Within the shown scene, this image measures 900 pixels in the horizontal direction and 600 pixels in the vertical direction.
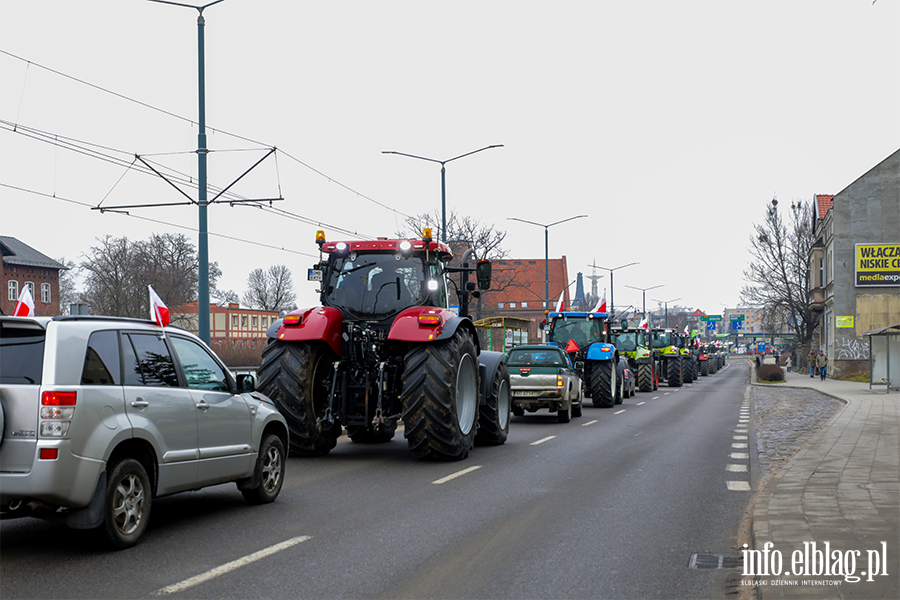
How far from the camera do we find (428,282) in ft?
41.5

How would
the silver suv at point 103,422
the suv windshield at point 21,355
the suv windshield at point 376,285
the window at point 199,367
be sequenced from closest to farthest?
the silver suv at point 103,422
the suv windshield at point 21,355
the window at point 199,367
the suv windshield at point 376,285

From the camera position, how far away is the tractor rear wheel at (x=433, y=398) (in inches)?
448

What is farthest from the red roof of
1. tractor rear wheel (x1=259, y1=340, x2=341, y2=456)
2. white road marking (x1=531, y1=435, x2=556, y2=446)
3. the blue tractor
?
tractor rear wheel (x1=259, y1=340, x2=341, y2=456)

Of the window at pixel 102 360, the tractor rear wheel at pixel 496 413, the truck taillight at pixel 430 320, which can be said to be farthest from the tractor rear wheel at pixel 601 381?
the window at pixel 102 360

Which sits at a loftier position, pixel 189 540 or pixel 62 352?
pixel 62 352

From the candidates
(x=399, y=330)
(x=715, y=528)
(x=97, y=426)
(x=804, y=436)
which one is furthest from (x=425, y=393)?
(x=804, y=436)

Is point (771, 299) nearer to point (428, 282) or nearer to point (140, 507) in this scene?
point (428, 282)

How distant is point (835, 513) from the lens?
7652 millimetres

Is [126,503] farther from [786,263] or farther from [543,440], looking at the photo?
[786,263]

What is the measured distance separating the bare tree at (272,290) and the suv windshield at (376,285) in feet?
278

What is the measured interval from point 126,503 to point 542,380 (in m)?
14.0

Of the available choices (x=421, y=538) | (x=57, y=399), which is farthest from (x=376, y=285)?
(x=57, y=399)

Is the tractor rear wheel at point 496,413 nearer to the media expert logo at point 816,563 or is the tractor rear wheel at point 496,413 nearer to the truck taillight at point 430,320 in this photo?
the truck taillight at point 430,320

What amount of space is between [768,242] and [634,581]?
200 feet
